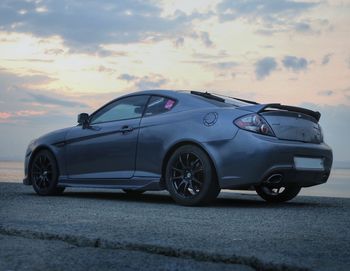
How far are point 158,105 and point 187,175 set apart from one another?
1.10m

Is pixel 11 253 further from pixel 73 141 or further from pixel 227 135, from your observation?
pixel 73 141

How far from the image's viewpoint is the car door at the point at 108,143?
730 cm

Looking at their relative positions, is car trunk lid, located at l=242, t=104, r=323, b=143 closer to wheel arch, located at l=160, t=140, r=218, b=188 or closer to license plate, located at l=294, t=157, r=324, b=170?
license plate, located at l=294, t=157, r=324, b=170

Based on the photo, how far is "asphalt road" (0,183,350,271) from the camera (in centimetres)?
343

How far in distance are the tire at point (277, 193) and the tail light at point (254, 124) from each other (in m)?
1.53

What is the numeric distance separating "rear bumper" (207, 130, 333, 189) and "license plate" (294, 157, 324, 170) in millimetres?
65

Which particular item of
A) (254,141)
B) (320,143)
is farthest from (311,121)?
(254,141)

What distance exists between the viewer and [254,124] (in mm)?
6293

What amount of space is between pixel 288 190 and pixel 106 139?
2407mm

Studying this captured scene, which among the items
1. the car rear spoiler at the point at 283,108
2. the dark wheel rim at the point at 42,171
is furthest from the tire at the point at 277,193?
the dark wheel rim at the point at 42,171

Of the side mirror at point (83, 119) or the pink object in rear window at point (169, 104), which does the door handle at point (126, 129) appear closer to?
the pink object in rear window at point (169, 104)

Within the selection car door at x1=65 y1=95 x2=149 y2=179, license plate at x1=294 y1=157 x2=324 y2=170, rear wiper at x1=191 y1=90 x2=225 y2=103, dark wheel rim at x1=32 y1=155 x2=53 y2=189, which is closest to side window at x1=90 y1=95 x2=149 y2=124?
car door at x1=65 y1=95 x2=149 y2=179

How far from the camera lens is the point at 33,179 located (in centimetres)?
855

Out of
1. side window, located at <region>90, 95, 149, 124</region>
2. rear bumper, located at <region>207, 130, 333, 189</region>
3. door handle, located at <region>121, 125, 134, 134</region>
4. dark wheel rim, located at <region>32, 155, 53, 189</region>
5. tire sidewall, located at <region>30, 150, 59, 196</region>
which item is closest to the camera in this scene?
rear bumper, located at <region>207, 130, 333, 189</region>
